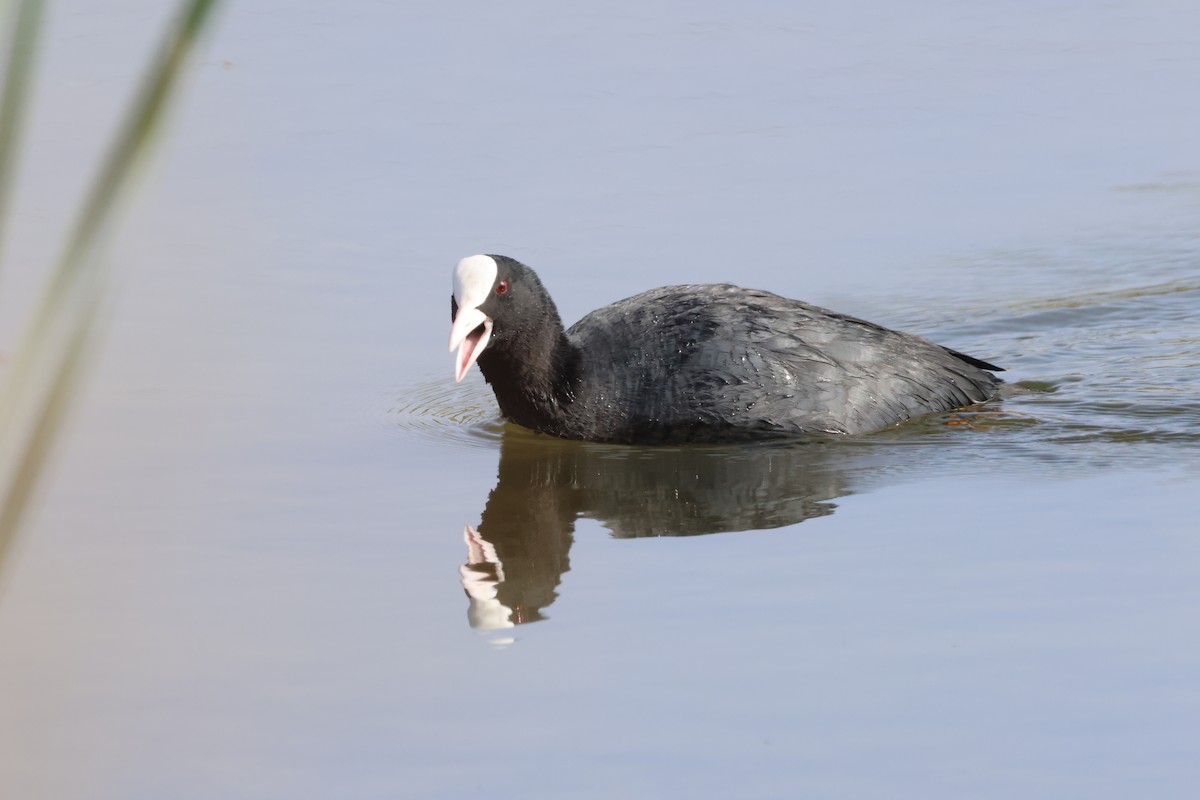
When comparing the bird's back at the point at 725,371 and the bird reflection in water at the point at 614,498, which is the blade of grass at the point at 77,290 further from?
the bird's back at the point at 725,371

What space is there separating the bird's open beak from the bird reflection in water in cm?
50

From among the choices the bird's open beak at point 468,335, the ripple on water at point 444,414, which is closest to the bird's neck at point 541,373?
the bird's open beak at point 468,335

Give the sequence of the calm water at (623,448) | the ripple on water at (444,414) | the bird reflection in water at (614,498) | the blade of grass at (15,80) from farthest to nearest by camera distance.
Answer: the ripple on water at (444,414), the bird reflection in water at (614,498), the calm water at (623,448), the blade of grass at (15,80)

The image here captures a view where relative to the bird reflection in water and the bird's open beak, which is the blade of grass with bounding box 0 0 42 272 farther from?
the bird's open beak

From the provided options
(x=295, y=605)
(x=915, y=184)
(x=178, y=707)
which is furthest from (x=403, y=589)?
(x=915, y=184)

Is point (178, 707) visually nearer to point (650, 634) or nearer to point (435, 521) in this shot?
point (650, 634)

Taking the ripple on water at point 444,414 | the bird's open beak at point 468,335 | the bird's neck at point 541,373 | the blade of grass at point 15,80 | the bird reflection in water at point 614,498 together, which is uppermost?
the blade of grass at point 15,80

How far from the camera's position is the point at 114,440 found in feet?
22.1

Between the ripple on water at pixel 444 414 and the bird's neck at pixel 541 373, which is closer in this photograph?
the bird's neck at pixel 541 373

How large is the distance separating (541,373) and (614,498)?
0.88 metres

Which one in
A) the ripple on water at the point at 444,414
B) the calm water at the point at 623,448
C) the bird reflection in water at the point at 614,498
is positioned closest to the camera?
the calm water at the point at 623,448

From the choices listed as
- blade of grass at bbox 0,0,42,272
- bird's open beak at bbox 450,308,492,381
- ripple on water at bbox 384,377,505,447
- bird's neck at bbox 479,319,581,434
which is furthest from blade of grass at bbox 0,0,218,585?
ripple on water at bbox 384,377,505,447

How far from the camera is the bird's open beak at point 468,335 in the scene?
656 centimetres

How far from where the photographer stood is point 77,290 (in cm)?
117
